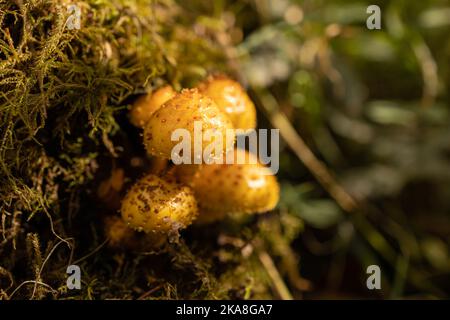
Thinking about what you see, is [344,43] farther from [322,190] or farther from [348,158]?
[322,190]

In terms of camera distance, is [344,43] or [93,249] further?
[344,43]

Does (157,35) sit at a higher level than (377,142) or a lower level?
higher

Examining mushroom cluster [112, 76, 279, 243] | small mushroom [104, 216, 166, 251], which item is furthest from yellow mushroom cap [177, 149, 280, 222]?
small mushroom [104, 216, 166, 251]

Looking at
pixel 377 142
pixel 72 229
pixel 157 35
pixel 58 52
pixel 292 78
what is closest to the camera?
pixel 58 52

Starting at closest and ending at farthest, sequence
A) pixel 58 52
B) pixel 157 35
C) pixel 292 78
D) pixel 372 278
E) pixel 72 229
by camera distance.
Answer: pixel 58 52 → pixel 72 229 → pixel 157 35 → pixel 372 278 → pixel 292 78

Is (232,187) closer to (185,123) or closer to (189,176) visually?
(189,176)

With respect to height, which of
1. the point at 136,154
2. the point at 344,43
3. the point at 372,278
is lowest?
the point at 372,278

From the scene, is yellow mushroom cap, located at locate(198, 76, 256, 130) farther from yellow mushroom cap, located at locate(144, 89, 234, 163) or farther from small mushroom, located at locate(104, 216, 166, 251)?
small mushroom, located at locate(104, 216, 166, 251)

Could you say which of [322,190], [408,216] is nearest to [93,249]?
[322,190]
